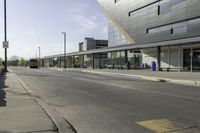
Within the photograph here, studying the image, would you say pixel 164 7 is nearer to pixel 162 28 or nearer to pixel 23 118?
pixel 162 28

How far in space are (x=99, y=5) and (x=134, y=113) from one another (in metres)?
83.9

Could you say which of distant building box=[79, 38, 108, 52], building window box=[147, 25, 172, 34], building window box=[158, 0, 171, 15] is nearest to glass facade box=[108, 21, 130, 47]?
building window box=[147, 25, 172, 34]

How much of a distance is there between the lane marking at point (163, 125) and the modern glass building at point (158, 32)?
33.6 metres

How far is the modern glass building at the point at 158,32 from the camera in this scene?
5134 cm

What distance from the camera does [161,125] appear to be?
8172mm

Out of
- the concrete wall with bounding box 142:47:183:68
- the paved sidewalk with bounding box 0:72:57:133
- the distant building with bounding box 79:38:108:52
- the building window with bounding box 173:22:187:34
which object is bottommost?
the paved sidewalk with bounding box 0:72:57:133

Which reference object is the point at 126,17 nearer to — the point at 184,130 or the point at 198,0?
the point at 198,0

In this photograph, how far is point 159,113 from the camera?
391 inches

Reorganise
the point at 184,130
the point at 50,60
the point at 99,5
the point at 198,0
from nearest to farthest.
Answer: the point at 184,130
the point at 198,0
the point at 99,5
the point at 50,60

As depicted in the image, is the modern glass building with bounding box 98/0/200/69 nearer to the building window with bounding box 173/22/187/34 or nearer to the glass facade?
the building window with bounding box 173/22/187/34

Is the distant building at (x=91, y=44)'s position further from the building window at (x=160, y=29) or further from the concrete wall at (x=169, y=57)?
the building window at (x=160, y=29)

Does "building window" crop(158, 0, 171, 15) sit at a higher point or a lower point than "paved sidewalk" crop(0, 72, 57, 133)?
higher

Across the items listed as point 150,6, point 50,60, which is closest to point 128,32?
point 150,6

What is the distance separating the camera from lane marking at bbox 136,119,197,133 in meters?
7.74
